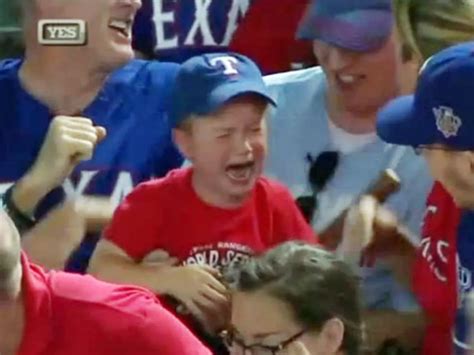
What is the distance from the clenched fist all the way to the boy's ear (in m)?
0.11

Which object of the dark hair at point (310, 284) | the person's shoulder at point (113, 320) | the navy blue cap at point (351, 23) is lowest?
the dark hair at point (310, 284)

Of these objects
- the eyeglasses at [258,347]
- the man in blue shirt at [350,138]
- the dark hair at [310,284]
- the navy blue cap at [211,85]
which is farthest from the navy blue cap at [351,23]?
the eyeglasses at [258,347]

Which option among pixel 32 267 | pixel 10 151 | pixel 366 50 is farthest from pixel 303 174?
pixel 32 267

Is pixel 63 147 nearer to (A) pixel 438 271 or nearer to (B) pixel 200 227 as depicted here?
(B) pixel 200 227

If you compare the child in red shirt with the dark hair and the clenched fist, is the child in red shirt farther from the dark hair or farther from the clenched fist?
the dark hair

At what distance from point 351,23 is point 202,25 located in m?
0.42

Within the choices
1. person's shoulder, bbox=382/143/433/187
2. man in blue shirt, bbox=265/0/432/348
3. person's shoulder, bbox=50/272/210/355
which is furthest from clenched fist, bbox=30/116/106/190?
person's shoulder, bbox=50/272/210/355

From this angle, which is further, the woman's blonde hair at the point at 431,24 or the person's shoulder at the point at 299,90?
the person's shoulder at the point at 299,90

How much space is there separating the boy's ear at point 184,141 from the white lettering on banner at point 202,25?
1.45ft

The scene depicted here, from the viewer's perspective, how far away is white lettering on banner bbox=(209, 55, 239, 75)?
2.30m

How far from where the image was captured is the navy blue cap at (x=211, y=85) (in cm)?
226

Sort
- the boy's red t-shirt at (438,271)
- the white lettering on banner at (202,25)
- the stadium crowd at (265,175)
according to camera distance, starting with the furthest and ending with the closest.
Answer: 1. the white lettering on banner at (202,25)
2. the boy's red t-shirt at (438,271)
3. the stadium crowd at (265,175)

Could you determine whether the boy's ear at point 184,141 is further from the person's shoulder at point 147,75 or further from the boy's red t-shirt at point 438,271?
the boy's red t-shirt at point 438,271

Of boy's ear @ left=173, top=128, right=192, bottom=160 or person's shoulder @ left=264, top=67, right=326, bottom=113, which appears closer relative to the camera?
boy's ear @ left=173, top=128, right=192, bottom=160
